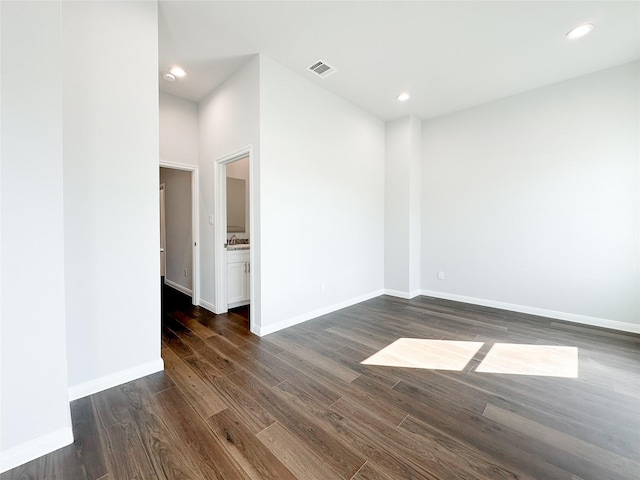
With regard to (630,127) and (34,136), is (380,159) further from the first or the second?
(34,136)

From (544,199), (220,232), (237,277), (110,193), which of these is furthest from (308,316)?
(544,199)

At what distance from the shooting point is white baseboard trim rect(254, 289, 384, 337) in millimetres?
3004

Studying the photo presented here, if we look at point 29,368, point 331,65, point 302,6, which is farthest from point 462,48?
point 29,368

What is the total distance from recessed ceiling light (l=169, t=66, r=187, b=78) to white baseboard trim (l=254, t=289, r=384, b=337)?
312cm

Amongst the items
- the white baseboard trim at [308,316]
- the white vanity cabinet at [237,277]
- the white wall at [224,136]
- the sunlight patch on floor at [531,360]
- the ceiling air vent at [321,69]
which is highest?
the ceiling air vent at [321,69]

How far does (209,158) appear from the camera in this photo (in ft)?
12.1

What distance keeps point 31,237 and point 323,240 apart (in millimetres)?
2765

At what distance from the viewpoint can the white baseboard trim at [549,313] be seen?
10.2 ft

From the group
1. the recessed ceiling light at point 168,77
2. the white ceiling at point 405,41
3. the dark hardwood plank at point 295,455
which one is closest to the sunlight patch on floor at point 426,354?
the dark hardwood plank at point 295,455

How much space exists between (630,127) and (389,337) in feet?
11.7

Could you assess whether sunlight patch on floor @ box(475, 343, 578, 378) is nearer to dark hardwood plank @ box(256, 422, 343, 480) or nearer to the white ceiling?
dark hardwood plank @ box(256, 422, 343, 480)

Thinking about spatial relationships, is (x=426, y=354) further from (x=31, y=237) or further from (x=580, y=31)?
(x=580, y=31)

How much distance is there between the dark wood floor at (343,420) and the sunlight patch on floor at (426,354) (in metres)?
0.10

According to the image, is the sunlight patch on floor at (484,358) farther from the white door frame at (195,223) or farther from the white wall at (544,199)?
the white door frame at (195,223)
